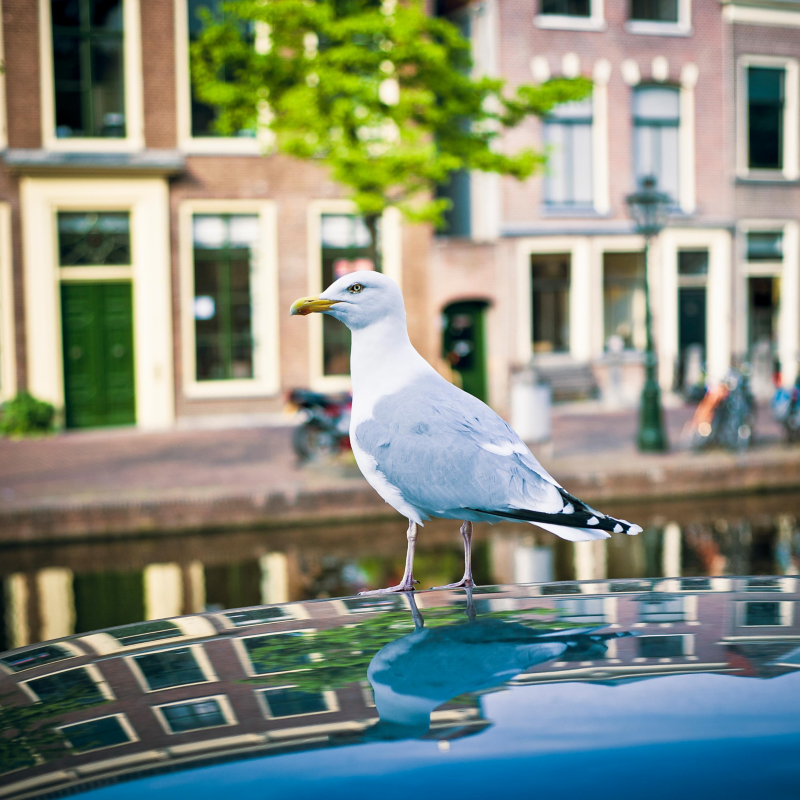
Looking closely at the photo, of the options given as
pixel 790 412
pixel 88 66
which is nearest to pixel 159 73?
pixel 88 66

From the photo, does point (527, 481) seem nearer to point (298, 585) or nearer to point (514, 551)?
point (298, 585)

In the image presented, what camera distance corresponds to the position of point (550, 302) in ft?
63.6

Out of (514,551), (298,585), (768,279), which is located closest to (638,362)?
(768,279)

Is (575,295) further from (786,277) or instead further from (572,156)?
(786,277)

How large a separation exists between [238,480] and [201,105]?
893cm

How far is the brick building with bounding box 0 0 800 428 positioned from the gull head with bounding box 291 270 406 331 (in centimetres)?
1354

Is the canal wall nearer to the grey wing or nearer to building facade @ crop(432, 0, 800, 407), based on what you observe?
the grey wing

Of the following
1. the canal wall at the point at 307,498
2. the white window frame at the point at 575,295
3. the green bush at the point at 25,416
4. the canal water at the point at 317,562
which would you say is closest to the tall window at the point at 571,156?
the white window frame at the point at 575,295

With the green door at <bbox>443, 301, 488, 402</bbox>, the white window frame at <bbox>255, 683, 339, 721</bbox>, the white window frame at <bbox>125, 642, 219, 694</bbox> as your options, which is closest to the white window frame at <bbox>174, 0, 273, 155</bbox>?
the green door at <bbox>443, 301, 488, 402</bbox>

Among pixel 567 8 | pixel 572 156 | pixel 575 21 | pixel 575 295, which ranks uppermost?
pixel 567 8

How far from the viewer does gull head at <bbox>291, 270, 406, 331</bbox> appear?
1.61 meters

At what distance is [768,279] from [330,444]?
13.0 metres

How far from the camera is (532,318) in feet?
63.1

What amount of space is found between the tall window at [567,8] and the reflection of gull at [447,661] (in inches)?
762
